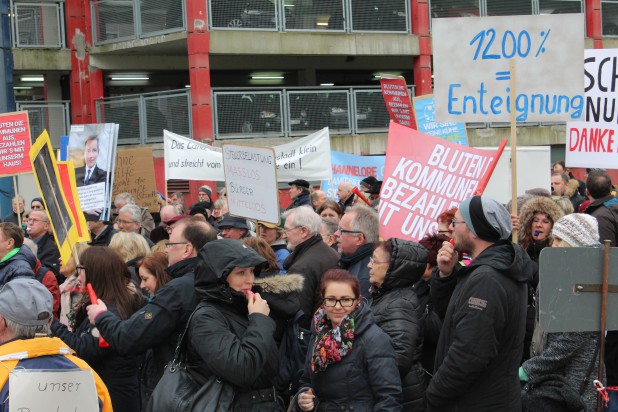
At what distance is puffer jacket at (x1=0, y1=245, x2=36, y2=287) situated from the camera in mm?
7219

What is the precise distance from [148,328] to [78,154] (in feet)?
26.7

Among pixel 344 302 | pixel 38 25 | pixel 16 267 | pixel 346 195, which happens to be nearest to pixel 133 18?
pixel 38 25

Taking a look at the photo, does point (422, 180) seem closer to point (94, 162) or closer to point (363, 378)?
point (363, 378)

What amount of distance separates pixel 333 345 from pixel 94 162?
27.7ft

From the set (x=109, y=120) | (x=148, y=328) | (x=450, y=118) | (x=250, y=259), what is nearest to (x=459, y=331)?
(x=250, y=259)

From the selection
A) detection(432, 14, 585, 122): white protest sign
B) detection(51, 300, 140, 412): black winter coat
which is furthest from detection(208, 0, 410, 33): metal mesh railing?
detection(51, 300, 140, 412): black winter coat

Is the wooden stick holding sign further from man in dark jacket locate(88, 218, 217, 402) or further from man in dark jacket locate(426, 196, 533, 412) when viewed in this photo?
man in dark jacket locate(88, 218, 217, 402)

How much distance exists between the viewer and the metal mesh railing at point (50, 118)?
22.9m

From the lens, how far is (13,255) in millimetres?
7520

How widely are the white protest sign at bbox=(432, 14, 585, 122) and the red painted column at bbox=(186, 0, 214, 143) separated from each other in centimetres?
1426

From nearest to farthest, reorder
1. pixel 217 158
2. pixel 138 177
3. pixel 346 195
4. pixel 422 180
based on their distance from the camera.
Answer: pixel 422 180 < pixel 346 195 < pixel 138 177 < pixel 217 158

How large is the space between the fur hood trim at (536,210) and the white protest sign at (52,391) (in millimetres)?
4013

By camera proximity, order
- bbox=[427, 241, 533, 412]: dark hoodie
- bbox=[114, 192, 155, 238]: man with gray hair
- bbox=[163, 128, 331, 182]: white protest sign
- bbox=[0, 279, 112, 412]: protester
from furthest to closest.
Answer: bbox=[163, 128, 331, 182]: white protest sign
bbox=[114, 192, 155, 238]: man with gray hair
bbox=[427, 241, 533, 412]: dark hoodie
bbox=[0, 279, 112, 412]: protester

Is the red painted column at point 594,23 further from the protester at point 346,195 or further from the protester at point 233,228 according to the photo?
the protester at point 233,228
